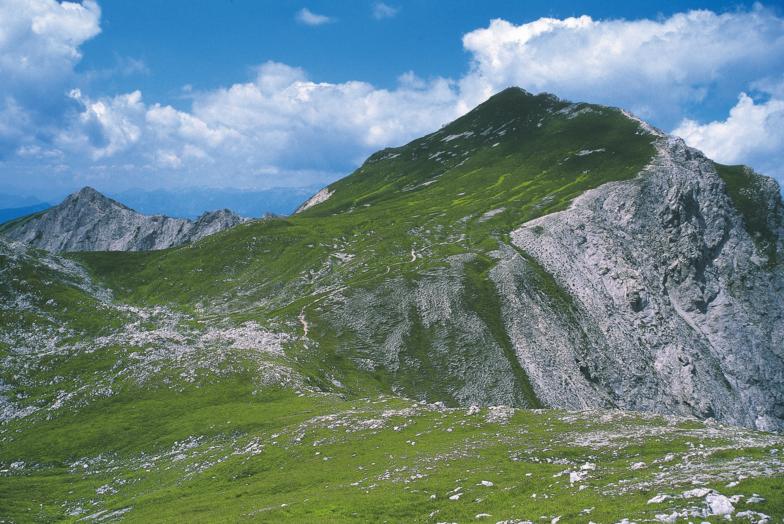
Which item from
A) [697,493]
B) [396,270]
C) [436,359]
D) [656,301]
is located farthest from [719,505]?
Result: [656,301]

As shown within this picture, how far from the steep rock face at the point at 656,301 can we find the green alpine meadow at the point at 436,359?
559 millimetres

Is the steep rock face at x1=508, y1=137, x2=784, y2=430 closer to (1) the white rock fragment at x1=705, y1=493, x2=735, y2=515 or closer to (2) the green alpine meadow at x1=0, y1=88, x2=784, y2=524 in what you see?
(2) the green alpine meadow at x1=0, y1=88, x2=784, y2=524

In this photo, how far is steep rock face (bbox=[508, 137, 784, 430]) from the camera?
3844 inches

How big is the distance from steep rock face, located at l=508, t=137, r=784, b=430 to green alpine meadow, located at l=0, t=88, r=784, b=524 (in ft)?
1.83

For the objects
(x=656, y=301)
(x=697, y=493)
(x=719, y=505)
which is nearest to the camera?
(x=719, y=505)

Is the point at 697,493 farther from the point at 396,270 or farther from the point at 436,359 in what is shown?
the point at 396,270

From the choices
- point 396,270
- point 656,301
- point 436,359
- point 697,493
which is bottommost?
point 436,359

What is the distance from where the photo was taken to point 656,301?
117m

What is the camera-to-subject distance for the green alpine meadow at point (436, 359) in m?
31.1

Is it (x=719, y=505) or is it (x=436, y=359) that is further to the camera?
(x=436, y=359)

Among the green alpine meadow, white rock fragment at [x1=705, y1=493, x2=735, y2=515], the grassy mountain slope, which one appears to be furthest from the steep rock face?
white rock fragment at [x1=705, y1=493, x2=735, y2=515]

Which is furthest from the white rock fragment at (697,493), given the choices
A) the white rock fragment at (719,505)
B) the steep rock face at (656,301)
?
the steep rock face at (656,301)

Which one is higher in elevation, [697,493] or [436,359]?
[697,493]

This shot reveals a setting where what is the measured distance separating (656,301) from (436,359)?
59.1 m
